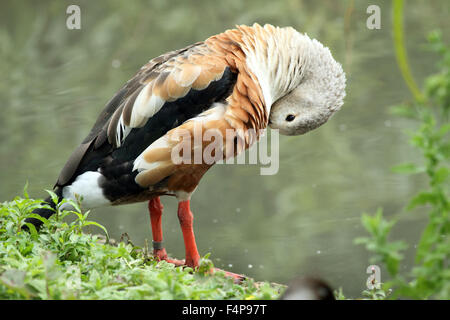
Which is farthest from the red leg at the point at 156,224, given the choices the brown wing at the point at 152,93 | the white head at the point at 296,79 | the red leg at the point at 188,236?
the white head at the point at 296,79

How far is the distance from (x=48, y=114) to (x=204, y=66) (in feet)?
14.9

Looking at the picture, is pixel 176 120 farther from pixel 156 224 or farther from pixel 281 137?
pixel 281 137

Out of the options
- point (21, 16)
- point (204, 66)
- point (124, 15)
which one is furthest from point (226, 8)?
point (204, 66)

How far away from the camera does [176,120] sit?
442cm

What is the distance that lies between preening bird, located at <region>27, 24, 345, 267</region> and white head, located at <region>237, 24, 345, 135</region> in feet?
0.05

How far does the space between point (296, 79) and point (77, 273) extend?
2.36m

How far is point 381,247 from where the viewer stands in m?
2.43

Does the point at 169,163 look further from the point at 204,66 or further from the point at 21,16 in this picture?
the point at 21,16

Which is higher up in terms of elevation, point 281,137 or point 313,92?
point 281,137

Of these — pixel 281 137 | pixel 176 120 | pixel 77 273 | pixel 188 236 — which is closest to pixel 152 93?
pixel 176 120

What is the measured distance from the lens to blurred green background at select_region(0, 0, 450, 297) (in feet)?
19.1

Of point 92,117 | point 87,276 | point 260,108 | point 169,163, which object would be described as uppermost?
point 92,117

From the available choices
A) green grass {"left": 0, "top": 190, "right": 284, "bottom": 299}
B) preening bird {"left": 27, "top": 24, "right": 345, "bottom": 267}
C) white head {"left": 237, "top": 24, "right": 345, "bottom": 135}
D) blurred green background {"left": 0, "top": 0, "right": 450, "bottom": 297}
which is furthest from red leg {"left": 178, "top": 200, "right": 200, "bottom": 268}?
white head {"left": 237, "top": 24, "right": 345, "bottom": 135}

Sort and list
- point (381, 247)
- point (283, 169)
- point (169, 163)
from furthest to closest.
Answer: point (283, 169) → point (169, 163) → point (381, 247)
